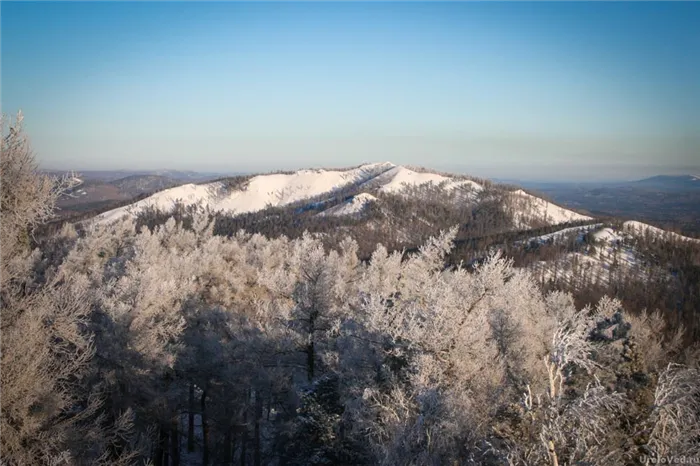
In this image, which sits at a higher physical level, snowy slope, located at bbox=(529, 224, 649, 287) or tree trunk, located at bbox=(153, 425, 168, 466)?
tree trunk, located at bbox=(153, 425, 168, 466)

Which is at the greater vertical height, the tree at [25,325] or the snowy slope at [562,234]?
the tree at [25,325]

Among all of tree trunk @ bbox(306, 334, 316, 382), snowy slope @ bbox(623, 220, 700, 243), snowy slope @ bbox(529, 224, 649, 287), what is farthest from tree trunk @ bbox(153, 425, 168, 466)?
snowy slope @ bbox(623, 220, 700, 243)

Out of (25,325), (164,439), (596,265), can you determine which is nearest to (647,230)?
(596,265)

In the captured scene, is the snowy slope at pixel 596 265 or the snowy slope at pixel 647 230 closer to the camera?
the snowy slope at pixel 596 265

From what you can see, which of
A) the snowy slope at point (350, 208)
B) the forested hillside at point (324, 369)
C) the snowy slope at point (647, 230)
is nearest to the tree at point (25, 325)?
the forested hillside at point (324, 369)

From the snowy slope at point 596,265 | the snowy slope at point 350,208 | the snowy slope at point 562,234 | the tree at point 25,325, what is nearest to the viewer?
the tree at point 25,325

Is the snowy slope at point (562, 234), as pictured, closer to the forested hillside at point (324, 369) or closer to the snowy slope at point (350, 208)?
the snowy slope at point (350, 208)

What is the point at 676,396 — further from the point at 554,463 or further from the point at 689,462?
the point at 554,463

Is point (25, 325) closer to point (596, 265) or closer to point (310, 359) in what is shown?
point (310, 359)

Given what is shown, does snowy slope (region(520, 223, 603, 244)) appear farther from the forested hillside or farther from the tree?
the tree
